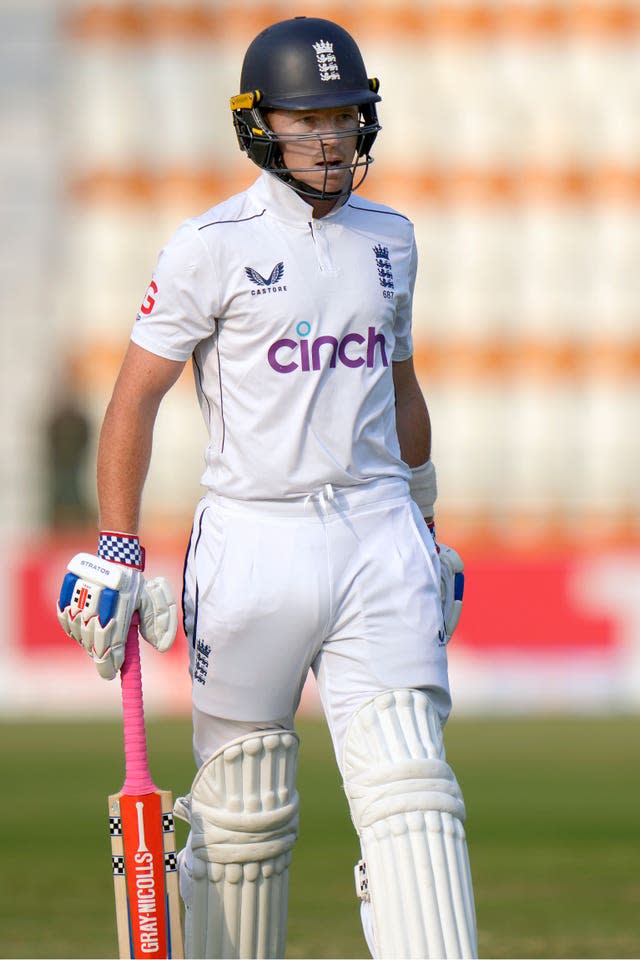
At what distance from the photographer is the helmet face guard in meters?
4.00

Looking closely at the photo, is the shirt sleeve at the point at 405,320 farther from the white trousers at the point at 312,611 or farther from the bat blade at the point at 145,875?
the bat blade at the point at 145,875

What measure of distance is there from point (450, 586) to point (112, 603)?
0.87m

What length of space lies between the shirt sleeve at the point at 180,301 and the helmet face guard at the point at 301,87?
249 mm

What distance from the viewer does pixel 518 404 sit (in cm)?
2158

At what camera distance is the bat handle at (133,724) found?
3.93 metres

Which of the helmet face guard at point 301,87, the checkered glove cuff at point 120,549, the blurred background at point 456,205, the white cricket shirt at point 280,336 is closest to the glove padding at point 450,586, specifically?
the white cricket shirt at point 280,336

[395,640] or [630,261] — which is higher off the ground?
[395,640]

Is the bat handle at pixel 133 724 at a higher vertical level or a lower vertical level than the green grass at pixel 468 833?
higher

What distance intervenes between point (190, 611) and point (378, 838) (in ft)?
2.08

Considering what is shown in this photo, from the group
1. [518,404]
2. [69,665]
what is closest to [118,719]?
[69,665]

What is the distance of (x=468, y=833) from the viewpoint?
781 centimetres

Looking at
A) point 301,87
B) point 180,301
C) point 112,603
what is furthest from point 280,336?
point 112,603

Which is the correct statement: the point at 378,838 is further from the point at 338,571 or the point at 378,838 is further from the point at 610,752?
the point at 610,752

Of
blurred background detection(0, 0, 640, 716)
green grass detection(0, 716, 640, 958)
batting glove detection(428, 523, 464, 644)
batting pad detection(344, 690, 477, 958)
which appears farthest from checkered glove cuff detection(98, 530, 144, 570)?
blurred background detection(0, 0, 640, 716)
